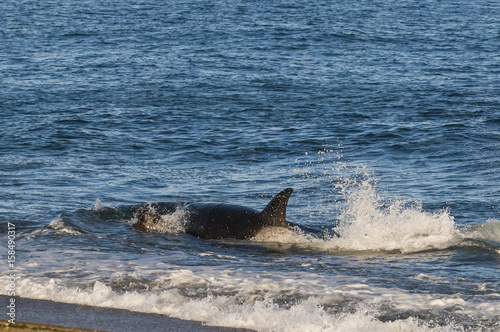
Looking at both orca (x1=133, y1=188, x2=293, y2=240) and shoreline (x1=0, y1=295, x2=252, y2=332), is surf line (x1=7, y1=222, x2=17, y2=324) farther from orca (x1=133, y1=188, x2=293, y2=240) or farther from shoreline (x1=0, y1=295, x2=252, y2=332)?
orca (x1=133, y1=188, x2=293, y2=240)

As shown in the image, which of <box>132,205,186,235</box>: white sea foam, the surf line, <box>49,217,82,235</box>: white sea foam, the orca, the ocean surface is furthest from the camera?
<box>132,205,186,235</box>: white sea foam

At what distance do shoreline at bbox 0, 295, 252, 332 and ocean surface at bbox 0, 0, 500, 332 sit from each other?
157mm

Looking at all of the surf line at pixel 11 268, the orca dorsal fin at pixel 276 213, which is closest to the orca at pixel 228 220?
the orca dorsal fin at pixel 276 213

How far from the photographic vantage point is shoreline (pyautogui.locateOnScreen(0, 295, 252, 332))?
6.53m

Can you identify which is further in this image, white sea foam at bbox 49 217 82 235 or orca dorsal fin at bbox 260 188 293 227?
white sea foam at bbox 49 217 82 235

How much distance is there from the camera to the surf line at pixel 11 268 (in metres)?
7.12

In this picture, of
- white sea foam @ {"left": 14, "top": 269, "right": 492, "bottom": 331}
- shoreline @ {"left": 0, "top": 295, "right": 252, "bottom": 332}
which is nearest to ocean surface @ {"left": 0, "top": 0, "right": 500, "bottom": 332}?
white sea foam @ {"left": 14, "top": 269, "right": 492, "bottom": 331}

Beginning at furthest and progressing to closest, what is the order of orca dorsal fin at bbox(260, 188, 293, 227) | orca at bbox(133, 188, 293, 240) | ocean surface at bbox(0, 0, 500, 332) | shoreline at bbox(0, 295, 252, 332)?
orca at bbox(133, 188, 293, 240), orca dorsal fin at bbox(260, 188, 293, 227), ocean surface at bbox(0, 0, 500, 332), shoreline at bbox(0, 295, 252, 332)

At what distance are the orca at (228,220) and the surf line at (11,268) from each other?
2.02 meters

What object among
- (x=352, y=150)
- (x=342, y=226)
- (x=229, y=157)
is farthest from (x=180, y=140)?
(x=342, y=226)

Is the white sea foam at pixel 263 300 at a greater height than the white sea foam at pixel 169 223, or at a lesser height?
greater

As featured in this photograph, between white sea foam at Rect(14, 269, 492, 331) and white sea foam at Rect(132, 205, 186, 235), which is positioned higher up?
white sea foam at Rect(14, 269, 492, 331)

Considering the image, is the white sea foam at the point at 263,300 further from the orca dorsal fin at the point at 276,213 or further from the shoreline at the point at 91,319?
the orca dorsal fin at the point at 276,213

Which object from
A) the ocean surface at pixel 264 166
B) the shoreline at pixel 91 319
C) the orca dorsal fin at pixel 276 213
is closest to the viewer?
the shoreline at pixel 91 319
